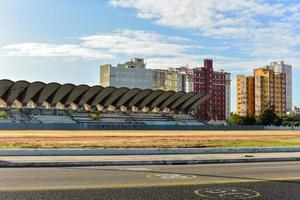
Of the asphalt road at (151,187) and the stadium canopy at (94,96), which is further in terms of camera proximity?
the stadium canopy at (94,96)

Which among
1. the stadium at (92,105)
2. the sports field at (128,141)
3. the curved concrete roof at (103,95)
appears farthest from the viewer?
the curved concrete roof at (103,95)

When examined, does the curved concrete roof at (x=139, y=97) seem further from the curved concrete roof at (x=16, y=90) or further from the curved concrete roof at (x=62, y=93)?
the curved concrete roof at (x=16, y=90)

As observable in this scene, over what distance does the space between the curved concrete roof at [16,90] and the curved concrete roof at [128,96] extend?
112ft

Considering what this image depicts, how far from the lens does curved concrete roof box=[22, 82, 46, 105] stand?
129m

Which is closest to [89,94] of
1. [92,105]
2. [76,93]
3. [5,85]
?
[76,93]

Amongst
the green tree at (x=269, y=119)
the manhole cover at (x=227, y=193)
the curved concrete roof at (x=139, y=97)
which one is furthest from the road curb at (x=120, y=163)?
the green tree at (x=269, y=119)

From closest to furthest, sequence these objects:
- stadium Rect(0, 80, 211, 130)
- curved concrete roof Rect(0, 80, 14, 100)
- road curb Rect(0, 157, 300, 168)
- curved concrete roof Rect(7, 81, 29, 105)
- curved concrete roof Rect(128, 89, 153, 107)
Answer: road curb Rect(0, 157, 300, 168)
stadium Rect(0, 80, 211, 130)
curved concrete roof Rect(0, 80, 14, 100)
curved concrete roof Rect(7, 81, 29, 105)
curved concrete roof Rect(128, 89, 153, 107)

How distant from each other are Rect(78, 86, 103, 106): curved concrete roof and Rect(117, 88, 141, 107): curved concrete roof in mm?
10518

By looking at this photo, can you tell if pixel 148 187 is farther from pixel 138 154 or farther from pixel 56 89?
pixel 56 89

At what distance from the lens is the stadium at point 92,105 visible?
122938mm

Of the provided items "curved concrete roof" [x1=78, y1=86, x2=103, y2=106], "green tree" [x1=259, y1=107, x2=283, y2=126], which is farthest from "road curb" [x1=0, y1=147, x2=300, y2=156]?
"green tree" [x1=259, y1=107, x2=283, y2=126]

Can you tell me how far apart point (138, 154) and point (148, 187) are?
14.8m

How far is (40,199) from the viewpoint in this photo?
9.57 meters

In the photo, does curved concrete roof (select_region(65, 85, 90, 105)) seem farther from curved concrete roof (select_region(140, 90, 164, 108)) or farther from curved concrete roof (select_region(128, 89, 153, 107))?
curved concrete roof (select_region(140, 90, 164, 108))
